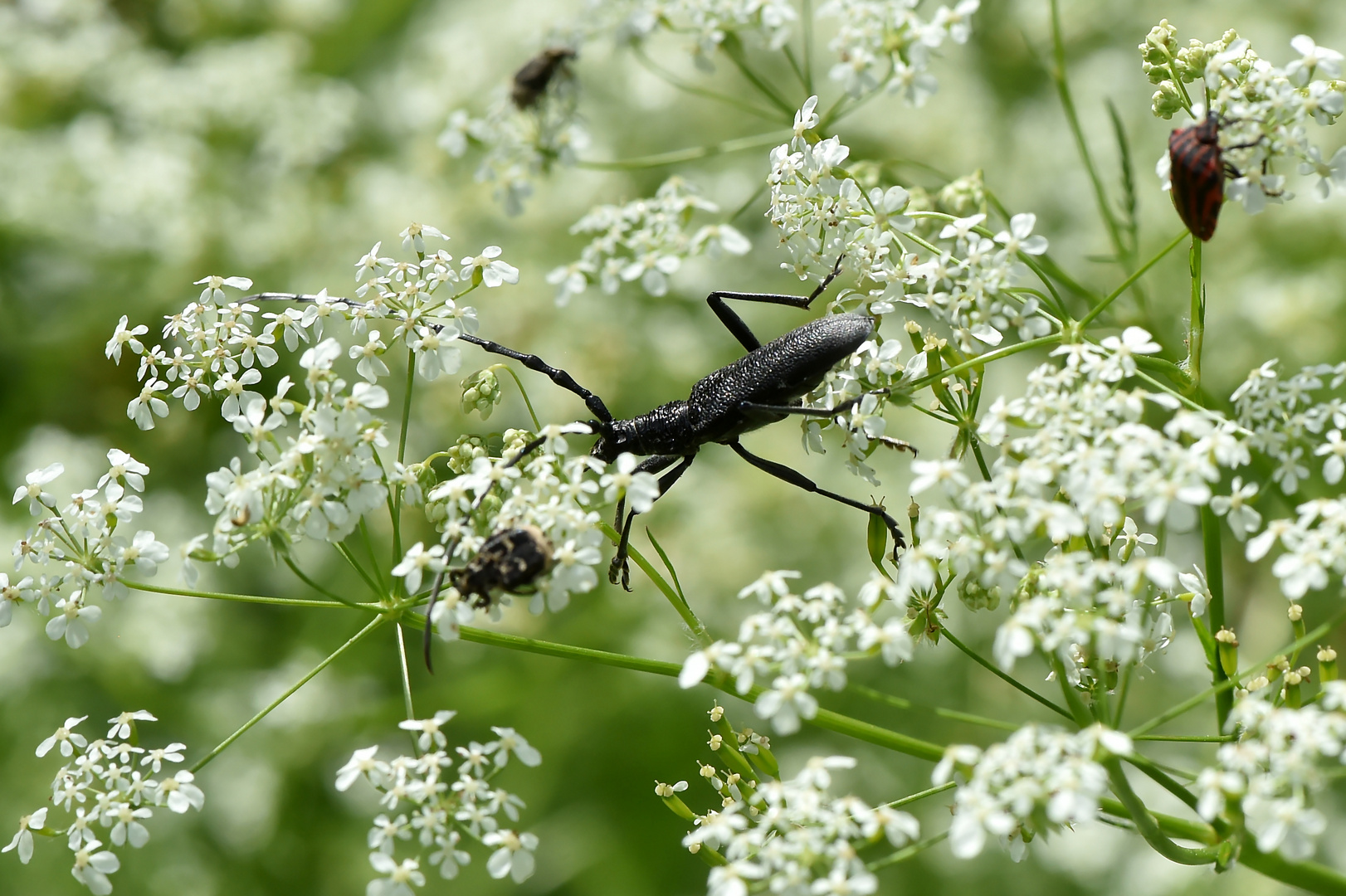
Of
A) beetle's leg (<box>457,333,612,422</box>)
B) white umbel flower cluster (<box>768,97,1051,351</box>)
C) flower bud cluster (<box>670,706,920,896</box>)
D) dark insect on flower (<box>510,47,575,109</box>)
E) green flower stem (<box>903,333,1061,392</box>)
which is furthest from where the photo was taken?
dark insect on flower (<box>510,47,575,109</box>)

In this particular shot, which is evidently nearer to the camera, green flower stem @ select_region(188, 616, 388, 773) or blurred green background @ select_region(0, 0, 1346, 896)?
green flower stem @ select_region(188, 616, 388, 773)

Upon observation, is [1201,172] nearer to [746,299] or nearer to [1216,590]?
[1216,590]

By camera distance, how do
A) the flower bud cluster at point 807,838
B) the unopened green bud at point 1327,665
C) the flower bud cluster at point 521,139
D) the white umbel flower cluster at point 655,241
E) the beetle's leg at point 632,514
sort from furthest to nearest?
1. the flower bud cluster at point 521,139
2. the white umbel flower cluster at point 655,241
3. the beetle's leg at point 632,514
4. the unopened green bud at point 1327,665
5. the flower bud cluster at point 807,838

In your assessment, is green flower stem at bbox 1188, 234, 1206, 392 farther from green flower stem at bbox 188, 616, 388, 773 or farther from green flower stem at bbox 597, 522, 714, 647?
green flower stem at bbox 188, 616, 388, 773

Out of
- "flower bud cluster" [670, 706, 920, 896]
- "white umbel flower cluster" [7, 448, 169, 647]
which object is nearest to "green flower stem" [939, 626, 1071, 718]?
"flower bud cluster" [670, 706, 920, 896]

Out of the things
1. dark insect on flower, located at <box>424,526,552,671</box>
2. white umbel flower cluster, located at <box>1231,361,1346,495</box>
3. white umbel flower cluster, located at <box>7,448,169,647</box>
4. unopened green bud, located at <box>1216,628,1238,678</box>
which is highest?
white umbel flower cluster, located at <box>1231,361,1346,495</box>

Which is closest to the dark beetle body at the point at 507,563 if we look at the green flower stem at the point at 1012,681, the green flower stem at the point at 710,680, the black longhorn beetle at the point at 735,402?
the green flower stem at the point at 710,680

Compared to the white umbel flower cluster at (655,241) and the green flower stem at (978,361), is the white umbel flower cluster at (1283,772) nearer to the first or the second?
the green flower stem at (978,361)

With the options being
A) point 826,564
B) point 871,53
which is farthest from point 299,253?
point 871,53
